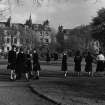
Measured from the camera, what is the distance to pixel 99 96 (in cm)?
1130

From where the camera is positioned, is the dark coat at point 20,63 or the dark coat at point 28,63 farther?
the dark coat at point 28,63

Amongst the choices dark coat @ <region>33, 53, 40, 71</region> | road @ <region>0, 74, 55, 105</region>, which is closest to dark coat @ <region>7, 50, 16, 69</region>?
dark coat @ <region>33, 53, 40, 71</region>

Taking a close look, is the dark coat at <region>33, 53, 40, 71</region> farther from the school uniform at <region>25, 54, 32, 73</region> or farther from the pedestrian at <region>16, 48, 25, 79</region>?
the pedestrian at <region>16, 48, 25, 79</region>

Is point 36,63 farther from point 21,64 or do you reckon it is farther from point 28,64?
point 21,64

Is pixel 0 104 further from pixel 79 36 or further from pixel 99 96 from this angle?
pixel 79 36

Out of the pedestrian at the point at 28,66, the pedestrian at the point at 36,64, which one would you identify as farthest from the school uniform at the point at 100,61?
the pedestrian at the point at 28,66

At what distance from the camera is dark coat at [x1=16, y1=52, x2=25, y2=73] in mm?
17531

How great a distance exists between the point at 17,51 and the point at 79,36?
104 meters

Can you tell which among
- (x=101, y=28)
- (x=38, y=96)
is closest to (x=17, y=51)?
(x=38, y=96)

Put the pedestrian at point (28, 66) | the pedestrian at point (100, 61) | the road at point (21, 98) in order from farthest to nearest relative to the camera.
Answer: the pedestrian at point (100, 61) → the pedestrian at point (28, 66) → the road at point (21, 98)

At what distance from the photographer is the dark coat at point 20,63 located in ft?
57.5

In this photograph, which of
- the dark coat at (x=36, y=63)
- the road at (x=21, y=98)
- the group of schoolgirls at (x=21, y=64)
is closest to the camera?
the road at (x=21, y=98)

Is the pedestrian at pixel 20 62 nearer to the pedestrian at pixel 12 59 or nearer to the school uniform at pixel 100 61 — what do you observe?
the pedestrian at pixel 12 59

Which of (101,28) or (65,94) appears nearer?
(65,94)
